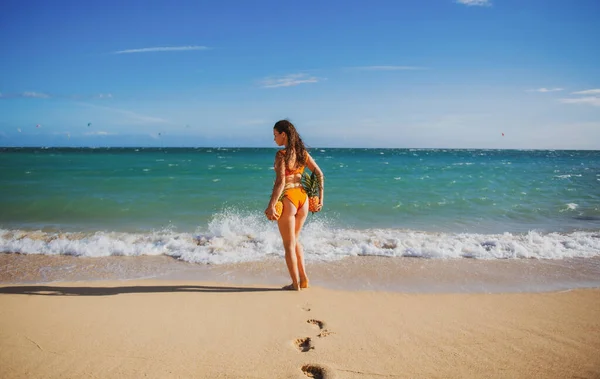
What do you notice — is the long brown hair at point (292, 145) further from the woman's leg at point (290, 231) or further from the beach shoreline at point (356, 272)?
the beach shoreline at point (356, 272)

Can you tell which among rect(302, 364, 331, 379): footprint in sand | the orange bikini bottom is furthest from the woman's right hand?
rect(302, 364, 331, 379): footprint in sand

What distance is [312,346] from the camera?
307 centimetres

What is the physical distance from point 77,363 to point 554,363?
391 centimetres

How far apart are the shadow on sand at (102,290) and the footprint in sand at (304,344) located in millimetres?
1283

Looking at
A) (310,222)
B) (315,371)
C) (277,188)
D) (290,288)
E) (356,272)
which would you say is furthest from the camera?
(310,222)

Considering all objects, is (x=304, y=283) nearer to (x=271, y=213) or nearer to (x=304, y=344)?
(x=271, y=213)

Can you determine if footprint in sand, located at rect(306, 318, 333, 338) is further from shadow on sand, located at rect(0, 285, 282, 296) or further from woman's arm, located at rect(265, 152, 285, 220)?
woman's arm, located at rect(265, 152, 285, 220)

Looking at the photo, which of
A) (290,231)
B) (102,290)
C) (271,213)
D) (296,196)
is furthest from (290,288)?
(102,290)

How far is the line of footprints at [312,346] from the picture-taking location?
269 centimetres

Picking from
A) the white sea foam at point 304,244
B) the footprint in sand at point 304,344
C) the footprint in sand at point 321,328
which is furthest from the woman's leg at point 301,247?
the white sea foam at point 304,244

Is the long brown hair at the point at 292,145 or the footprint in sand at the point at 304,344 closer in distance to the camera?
the footprint in sand at the point at 304,344

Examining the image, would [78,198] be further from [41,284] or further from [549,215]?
[549,215]

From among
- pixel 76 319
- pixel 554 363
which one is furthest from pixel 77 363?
pixel 554 363

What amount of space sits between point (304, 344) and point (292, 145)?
2.15m
